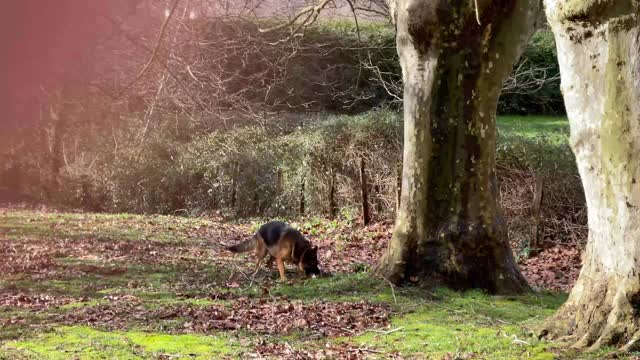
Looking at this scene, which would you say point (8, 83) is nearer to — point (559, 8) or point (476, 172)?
point (559, 8)

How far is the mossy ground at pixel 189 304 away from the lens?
670cm

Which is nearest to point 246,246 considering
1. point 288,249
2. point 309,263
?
point 288,249

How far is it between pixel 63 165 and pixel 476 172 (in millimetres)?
18871

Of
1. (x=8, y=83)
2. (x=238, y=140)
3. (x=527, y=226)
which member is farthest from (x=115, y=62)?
(x=8, y=83)

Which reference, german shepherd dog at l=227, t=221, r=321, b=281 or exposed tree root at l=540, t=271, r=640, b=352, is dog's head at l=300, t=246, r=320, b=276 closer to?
german shepherd dog at l=227, t=221, r=321, b=281

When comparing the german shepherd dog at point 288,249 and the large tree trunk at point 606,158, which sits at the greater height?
the large tree trunk at point 606,158

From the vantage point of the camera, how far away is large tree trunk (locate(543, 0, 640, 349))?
587cm

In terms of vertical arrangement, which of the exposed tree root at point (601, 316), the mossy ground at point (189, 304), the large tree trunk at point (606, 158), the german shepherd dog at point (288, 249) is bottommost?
the mossy ground at point (189, 304)

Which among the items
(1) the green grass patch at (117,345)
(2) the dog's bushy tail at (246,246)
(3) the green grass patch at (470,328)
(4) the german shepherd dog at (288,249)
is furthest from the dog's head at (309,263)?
(1) the green grass patch at (117,345)

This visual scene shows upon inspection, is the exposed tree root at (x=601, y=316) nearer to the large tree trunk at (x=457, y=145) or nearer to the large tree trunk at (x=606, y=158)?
the large tree trunk at (x=606, y=158)

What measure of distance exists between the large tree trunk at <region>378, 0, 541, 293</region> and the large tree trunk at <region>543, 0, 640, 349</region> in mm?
3249

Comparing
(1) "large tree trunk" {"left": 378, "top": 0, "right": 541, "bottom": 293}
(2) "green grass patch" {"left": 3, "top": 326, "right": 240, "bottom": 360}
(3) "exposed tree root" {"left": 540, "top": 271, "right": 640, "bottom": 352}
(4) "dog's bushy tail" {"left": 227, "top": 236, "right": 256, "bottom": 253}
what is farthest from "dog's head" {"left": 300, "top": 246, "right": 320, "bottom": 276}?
(3) "exposed tree root" {"left": 540, "top": 271, "right": 640, "bottom": 352}

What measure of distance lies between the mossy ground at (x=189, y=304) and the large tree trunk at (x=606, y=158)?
0.47 m

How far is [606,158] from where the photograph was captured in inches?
239
